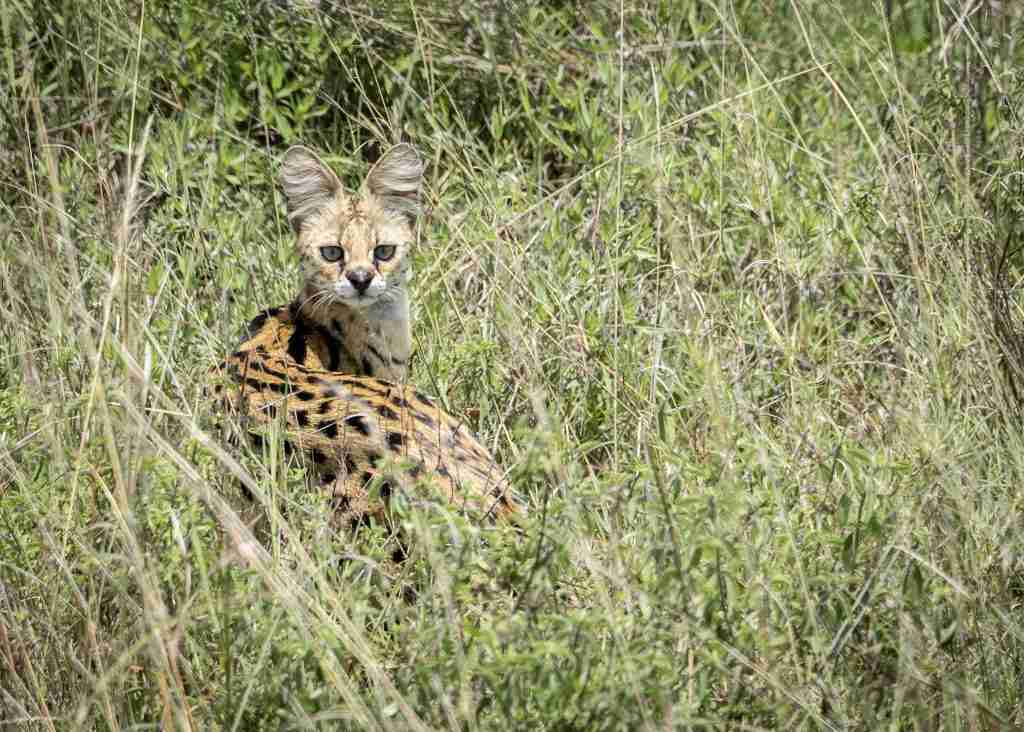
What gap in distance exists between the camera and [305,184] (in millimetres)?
4797

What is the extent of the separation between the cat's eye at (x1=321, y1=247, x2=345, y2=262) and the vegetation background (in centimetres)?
31

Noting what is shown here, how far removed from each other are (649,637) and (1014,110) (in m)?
2.26

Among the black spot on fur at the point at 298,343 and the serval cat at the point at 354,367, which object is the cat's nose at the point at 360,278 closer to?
the serval cat at the point at 354,367

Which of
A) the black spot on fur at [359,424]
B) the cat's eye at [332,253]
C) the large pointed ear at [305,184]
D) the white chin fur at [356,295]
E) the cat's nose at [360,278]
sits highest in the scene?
the large pointed ear at [305,184]

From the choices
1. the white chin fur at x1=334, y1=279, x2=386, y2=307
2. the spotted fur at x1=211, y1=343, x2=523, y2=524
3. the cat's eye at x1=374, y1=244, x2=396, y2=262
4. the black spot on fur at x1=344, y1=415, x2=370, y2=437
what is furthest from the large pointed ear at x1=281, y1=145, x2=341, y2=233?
the black spot on fur at x1=344, y1=415, x2=370, y2=437

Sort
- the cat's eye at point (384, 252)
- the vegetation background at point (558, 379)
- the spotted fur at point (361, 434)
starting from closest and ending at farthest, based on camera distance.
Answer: the vegetation background at point (558, 379) < the spotted fur at point (361, 434) < the cat's eye at point (384, 252)

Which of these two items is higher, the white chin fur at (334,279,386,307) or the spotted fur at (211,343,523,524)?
the white chin fur at (334,279,386,307)

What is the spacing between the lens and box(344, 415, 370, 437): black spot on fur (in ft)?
11.9

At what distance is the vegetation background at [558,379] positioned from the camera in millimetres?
2797

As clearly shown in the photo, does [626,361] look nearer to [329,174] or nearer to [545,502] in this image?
[329,174]

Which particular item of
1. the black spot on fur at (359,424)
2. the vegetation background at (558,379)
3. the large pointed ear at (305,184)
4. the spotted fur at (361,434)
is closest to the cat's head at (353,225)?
the large pointed ear at (305,184)

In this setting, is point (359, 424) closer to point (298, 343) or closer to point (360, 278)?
point (298, 343)

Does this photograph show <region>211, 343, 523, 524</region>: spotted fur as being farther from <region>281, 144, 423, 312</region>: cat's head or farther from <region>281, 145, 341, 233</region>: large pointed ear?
<region>281, 145, 341, 233</region>: large pointed ear

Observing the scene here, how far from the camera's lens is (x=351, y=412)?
371 centimetres
